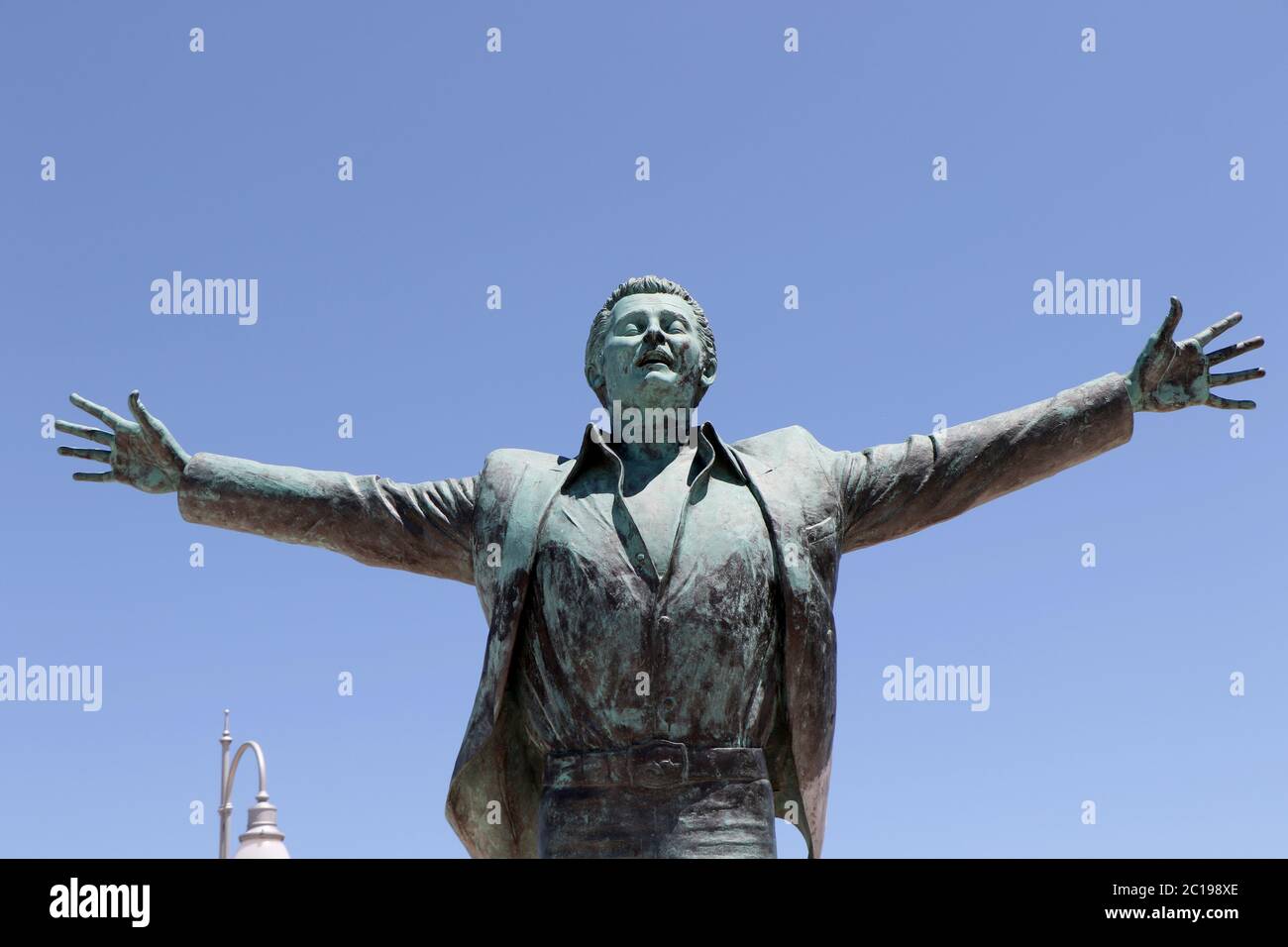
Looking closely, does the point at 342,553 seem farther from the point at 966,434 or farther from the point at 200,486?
the point at 966,434

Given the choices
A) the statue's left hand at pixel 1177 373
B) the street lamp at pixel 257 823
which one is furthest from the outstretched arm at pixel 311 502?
the street lamp at pixel 257 823

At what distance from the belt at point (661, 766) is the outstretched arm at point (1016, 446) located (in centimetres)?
135

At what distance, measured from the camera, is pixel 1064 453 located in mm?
9078

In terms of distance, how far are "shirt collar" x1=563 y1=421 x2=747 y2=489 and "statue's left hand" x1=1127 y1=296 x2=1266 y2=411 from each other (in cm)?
203

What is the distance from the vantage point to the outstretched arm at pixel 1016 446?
902 cm

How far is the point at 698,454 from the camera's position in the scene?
354 inches

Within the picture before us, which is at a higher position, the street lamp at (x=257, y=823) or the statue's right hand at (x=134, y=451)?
the statue's right hand at (x=134, y=451)

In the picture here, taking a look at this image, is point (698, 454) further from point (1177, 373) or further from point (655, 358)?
point (1177, 373)

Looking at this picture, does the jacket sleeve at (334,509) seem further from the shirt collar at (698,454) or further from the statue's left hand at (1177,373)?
the statue's left hand at (1177,373)

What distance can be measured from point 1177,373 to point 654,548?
2.81m

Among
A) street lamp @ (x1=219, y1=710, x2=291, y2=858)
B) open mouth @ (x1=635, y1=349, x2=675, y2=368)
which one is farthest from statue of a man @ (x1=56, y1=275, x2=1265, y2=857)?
street lamp @ (x1=219, y1=710, x2=291, y2=858)

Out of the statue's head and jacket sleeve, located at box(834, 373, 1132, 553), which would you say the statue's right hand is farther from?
jacket sleeve, located at box(834, 373, 1132, 553)

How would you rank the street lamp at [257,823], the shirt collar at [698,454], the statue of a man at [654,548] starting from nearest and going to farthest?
the statue of a man at [654,548] < the shirt collar at [698,454] < the street lamp at [257,823]
